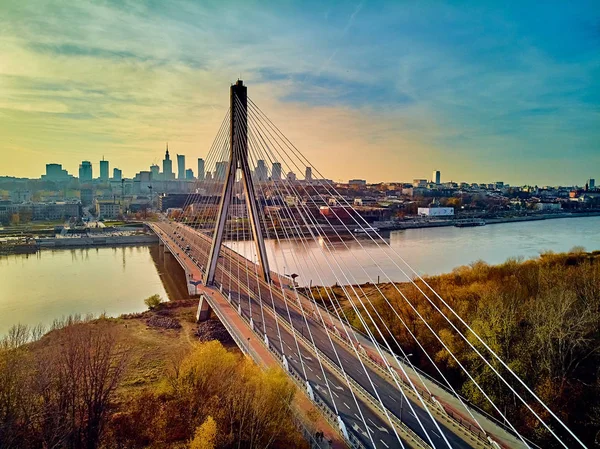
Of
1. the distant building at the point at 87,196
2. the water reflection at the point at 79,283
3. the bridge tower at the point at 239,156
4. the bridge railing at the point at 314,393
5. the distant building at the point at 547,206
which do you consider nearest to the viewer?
the bridge railing at the point at 314,393

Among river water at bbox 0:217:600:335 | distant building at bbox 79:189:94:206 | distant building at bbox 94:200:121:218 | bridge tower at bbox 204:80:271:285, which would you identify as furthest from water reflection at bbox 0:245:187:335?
distant building at bbox 79:189:94:206

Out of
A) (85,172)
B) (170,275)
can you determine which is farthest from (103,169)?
(170,275)

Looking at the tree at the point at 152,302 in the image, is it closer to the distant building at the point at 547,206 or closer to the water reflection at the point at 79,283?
the water reflection at the point at 79,283

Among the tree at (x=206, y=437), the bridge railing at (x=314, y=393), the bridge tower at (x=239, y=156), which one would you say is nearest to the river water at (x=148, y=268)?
the bridge railing at (x=314, y=393)

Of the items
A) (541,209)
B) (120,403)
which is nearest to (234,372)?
(120,403)

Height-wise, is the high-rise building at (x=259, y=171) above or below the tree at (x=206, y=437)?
above

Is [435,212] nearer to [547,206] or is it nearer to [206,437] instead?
[547,206]

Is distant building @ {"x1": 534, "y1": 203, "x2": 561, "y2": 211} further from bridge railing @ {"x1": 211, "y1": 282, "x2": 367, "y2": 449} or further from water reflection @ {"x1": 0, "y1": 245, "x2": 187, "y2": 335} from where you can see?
bridge railing @ {"x1": 211, "y1": 282, "x2": 367, "y2": 449}
